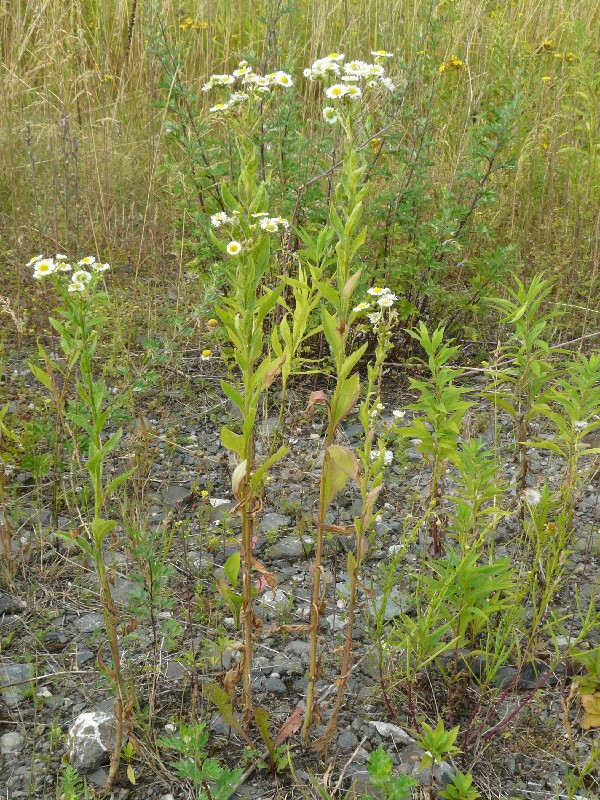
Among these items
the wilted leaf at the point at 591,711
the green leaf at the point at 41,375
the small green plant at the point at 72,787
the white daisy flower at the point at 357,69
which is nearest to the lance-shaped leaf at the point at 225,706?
the small green plant at the point at 72,787

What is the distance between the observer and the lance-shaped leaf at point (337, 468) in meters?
1.40

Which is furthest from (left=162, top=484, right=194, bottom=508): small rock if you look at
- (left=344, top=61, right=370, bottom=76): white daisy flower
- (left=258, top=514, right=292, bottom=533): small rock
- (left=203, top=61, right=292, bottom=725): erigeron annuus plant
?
(left=344, top=61, right=370, bottom=76): white daisy flower

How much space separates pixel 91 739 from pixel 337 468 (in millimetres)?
789

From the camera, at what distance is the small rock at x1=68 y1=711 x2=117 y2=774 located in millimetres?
1569

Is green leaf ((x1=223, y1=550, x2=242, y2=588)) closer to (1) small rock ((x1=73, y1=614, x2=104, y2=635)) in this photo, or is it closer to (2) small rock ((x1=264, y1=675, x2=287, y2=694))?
(2) small rock ((x1=264, y1=675, x2=287, y2=694))

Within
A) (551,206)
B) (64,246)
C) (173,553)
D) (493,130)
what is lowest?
(173,553)

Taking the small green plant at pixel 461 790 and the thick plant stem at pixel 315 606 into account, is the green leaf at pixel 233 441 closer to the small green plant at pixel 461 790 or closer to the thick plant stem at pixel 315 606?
the thick plant stem at pixel 315 606

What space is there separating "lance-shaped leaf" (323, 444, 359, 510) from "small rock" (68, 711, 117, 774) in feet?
2.28

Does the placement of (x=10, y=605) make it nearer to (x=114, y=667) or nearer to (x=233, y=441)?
(x=114, y=667)

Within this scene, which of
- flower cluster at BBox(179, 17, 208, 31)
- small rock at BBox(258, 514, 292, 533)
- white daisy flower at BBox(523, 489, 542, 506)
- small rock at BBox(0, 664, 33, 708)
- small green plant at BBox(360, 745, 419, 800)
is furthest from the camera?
flower cluster at BBox(179, 17, 208, 31)

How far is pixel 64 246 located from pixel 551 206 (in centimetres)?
252

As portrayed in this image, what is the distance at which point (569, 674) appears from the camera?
184 cm

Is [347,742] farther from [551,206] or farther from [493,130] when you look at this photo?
[551,206]

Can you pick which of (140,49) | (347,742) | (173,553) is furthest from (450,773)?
(140,49)
